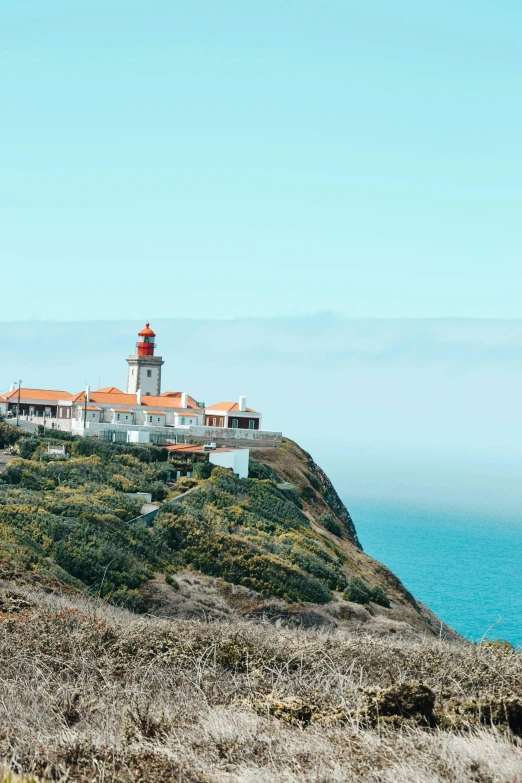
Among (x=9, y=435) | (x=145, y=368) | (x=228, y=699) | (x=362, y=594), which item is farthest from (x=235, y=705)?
(x=145, y=368)

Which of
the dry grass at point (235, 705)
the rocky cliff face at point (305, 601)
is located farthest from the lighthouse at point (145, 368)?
the dry grass at point (235, 705)

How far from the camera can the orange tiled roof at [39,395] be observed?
65938mm

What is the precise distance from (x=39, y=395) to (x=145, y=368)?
A: 35.3 ft

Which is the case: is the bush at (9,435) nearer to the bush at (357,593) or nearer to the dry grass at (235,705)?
the bush at (357,593)

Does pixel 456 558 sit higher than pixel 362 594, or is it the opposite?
pixel 362 594

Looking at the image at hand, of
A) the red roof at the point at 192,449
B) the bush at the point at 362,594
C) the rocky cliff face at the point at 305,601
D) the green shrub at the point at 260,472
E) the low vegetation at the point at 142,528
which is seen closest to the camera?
the low vegetation at the point at 142,528

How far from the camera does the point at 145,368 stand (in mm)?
75062

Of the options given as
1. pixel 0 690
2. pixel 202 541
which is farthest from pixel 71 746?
pixel 202 541

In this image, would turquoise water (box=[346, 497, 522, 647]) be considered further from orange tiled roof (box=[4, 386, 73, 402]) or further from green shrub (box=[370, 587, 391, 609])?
orange tiled roof (box=[4, 386, 73, 402])

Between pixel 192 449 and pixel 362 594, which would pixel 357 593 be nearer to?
pixel 362 594

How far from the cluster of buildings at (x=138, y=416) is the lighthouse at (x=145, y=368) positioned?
151 cm

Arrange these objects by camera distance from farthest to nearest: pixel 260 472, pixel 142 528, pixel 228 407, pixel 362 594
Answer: pixel 228 407 → pixel 260 472 → pixel 362 594 → pixel 142 528

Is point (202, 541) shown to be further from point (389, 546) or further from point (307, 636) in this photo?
point (389, 546)

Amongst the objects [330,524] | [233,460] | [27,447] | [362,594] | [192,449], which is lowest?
[362,594]
